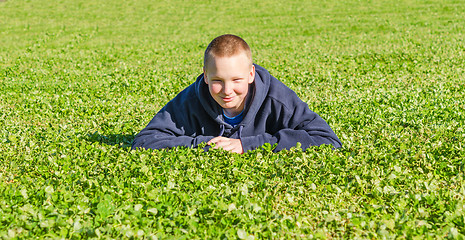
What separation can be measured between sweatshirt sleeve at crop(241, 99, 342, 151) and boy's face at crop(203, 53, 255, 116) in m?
0.65

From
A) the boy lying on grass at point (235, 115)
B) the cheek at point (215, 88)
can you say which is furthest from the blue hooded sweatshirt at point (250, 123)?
the cheek at point (215, 88)

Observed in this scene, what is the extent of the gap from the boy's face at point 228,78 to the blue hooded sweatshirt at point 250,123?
1.23ft

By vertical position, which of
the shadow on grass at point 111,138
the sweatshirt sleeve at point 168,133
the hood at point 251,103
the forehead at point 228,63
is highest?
the forehead at point 228,63

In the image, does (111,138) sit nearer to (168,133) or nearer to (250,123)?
(168,133)

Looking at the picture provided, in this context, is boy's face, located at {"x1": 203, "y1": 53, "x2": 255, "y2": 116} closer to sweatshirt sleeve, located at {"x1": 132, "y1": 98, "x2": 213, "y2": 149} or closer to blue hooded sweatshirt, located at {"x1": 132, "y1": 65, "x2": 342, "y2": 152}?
blue hooded sweatshirt, located at {"x1": 132, "y1": 65, "x2": 342, "y2": 152}

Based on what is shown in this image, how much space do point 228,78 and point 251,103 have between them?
28.8 inches

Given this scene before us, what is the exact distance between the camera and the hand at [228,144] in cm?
627

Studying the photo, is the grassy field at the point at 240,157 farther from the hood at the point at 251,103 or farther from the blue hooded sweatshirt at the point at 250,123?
the hood at the point at 251,103

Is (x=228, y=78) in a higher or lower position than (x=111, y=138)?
higher

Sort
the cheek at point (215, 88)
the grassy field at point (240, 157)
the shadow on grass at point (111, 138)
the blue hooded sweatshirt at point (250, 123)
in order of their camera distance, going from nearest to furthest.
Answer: the grassy field at point (240, 157)
the cheek at point (215, 88)
the blue hooded sweatshirt at point (250, 123)
the shadow on grass at point (111, 138)

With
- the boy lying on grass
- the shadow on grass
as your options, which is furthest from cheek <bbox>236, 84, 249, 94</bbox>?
the shadow on grass

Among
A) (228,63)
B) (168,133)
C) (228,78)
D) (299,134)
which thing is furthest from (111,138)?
(299,134)

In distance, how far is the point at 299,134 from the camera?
250 inches

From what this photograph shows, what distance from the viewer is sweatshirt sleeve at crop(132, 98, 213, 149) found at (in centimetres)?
644
